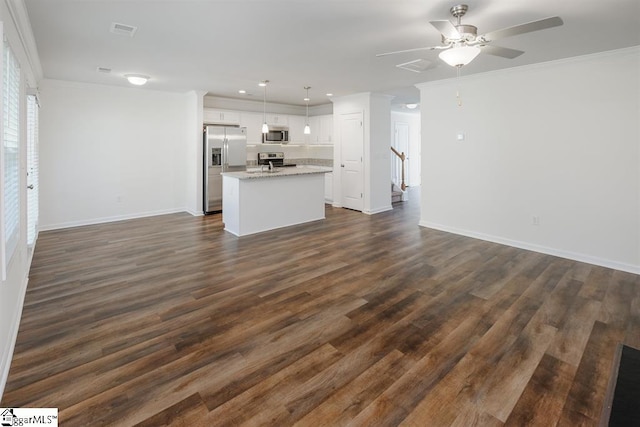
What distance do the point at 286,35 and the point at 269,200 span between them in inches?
115

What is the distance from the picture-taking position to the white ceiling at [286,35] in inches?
108

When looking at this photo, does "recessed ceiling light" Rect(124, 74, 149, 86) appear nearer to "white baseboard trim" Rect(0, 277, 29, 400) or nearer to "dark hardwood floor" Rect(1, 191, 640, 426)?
"dark hardwood floor" Rect(1, 191, 640, 426)

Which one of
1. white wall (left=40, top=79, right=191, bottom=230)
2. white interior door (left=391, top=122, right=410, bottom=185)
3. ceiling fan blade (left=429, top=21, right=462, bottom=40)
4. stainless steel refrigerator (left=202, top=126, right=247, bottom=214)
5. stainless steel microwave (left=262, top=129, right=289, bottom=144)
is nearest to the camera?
ceiling fan blade (left=429, top=21, right=462, bottom=40)

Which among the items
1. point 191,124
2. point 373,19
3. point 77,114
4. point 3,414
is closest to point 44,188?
point 77,114

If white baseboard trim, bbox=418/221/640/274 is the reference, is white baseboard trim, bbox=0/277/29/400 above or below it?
below

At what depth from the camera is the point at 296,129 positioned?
878cm

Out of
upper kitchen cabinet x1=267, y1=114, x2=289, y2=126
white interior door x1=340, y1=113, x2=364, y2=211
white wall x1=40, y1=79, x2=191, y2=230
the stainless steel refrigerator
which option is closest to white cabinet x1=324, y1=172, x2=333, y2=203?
white interior door x1=340, y1=113, x2=364, y2=211

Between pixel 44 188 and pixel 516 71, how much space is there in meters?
7.37

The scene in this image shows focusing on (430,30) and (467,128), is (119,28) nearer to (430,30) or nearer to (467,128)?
(430,30)

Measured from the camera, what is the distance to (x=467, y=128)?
5.23 meters

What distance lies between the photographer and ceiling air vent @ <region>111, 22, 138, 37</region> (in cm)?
316

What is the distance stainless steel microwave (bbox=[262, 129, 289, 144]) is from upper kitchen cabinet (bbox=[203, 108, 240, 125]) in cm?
74

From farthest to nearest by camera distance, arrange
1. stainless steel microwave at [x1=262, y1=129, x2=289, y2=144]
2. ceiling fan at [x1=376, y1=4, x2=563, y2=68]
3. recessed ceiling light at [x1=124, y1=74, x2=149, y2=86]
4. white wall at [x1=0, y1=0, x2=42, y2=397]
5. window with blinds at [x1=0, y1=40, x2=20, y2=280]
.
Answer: stainless steel microwave at [x1=262, y1=129, x2=289, y2=144], recessed ceiling light at [x1=124, y1=74, x2=149, y2=86], ceiling fan at [x1=376, y1=4, x2=563, y2=68], window with blinds at [x1=0, y1=40, x2=20, y2=280], white wall at [x1=0, y1=0, x2=42, y2=397]

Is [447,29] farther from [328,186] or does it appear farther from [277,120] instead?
[277,120]
